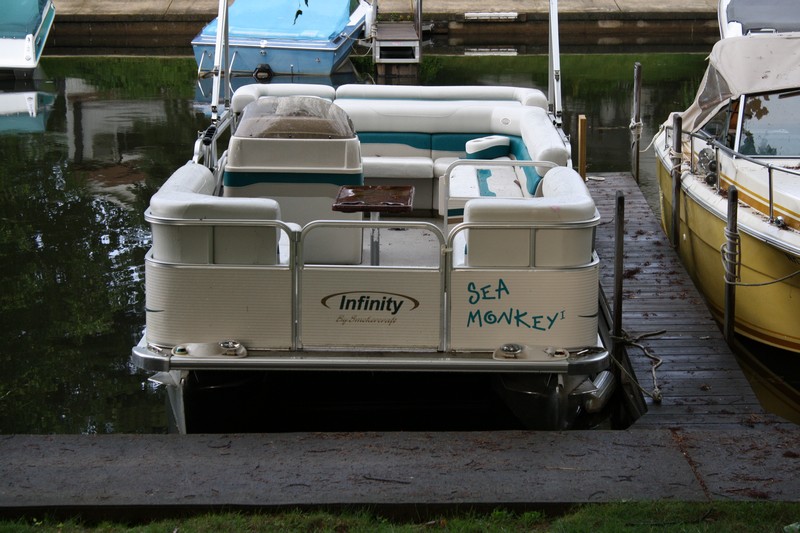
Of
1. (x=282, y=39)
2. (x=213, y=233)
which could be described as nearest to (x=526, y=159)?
(x=213, y=233)

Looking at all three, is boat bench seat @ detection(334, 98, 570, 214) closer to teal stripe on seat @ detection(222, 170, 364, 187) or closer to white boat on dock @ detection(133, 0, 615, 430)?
teal stripe on seat @ detection(222, 170, 364, 187)

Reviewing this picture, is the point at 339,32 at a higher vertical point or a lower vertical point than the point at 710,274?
higher

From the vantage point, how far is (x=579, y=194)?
237 inches

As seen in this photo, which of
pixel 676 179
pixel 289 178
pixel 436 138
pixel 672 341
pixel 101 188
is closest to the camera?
pixel 289 178

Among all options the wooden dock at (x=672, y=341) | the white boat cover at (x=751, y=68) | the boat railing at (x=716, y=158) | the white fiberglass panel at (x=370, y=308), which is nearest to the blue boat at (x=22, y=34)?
the wooden dock at (x=672, y=341)

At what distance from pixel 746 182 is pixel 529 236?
10.3 feet

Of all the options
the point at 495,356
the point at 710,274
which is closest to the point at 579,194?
the point at 495,356

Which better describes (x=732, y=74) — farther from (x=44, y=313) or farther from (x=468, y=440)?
(x=44, y=313)

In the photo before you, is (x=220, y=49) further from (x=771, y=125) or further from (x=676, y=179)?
(x=771, y=125)

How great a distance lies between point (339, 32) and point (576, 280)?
18.1 meters

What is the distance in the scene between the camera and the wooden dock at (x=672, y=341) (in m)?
6.50

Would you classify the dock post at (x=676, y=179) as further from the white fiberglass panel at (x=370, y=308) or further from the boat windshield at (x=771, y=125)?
the white fiberglass panel at (x=370, y=308)

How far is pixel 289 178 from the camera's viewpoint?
6965 mm

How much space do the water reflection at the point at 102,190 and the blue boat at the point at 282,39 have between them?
104 centimetres
